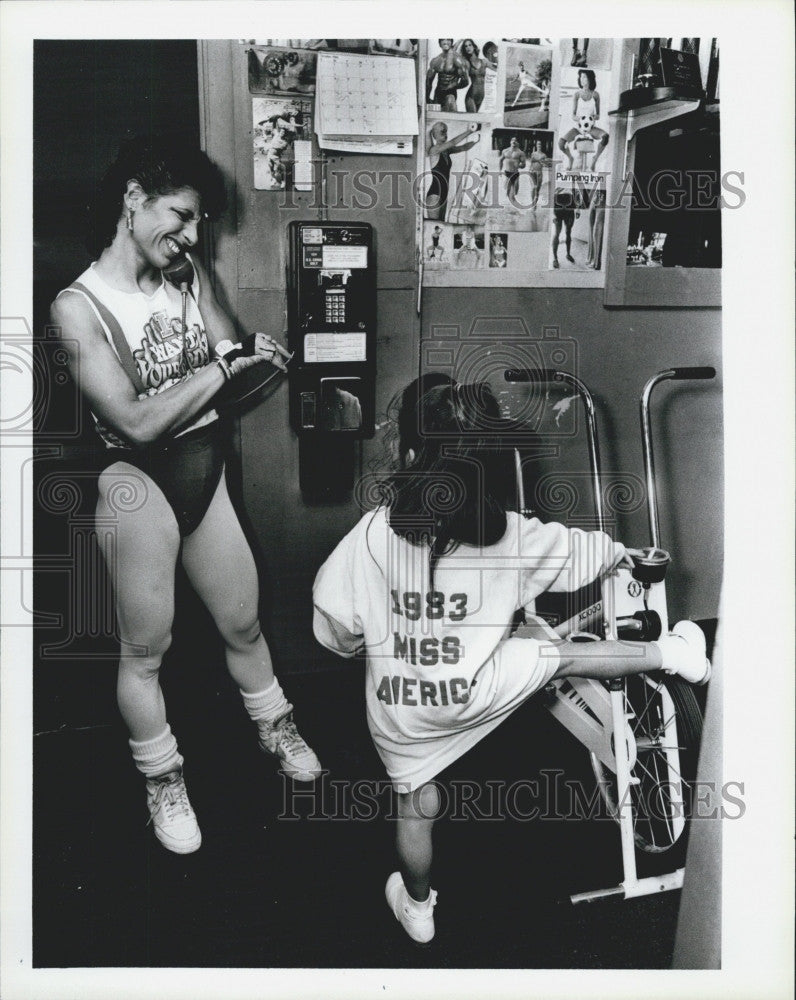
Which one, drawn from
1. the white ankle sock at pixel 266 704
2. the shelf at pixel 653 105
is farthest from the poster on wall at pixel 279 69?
the white ankle sock at pixel 266 704

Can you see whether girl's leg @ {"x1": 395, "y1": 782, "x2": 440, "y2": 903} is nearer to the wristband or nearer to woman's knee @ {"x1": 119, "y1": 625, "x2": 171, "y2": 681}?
woman's knee @ {"x1": 119, "y1": 625, "x2": 171, "y2": 681}

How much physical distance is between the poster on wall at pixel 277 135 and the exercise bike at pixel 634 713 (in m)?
0.70

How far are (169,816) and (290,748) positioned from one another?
11.4 inches

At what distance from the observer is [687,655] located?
74.0 inches

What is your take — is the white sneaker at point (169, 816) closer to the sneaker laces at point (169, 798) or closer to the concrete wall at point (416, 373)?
the sneaker laces at point (169, 798)

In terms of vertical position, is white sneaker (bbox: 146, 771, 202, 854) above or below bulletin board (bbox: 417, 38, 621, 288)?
below

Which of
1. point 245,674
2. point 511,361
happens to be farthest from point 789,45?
point 245,674

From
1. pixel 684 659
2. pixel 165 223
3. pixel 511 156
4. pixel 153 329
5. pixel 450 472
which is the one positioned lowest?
pixel 684 659

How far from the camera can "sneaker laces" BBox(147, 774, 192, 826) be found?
184cm

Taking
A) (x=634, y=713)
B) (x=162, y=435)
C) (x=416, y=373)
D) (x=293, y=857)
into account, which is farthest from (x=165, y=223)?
(x=634, y=713)

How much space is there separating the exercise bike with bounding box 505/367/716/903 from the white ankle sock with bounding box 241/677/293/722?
1.79 ft

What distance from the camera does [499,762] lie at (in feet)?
6.10

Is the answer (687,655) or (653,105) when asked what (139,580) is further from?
(653,105)

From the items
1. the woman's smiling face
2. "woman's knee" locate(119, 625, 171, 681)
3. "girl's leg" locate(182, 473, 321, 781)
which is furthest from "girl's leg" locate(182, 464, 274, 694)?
the woman's smiling face
